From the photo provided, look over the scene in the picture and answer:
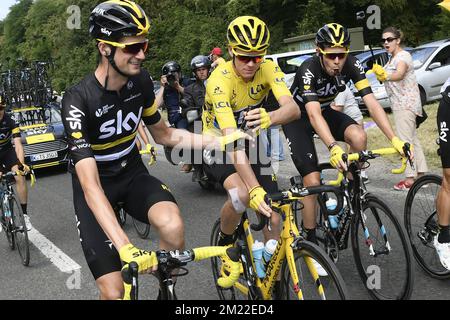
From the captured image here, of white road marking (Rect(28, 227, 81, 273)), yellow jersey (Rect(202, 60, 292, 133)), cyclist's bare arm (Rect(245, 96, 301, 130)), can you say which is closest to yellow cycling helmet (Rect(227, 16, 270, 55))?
yellow jersey (Rect(202, 60, 292, 133))

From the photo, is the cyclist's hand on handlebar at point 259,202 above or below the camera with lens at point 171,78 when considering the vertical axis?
below

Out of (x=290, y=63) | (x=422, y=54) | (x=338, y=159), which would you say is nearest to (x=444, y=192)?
(x=338, y=159)

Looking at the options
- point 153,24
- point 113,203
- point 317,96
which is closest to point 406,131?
point 317,96

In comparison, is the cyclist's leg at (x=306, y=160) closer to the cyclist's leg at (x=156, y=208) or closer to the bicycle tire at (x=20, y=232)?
the cyclist's leg at (x=156, y=208)

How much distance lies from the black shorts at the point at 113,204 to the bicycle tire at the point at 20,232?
2.90 m

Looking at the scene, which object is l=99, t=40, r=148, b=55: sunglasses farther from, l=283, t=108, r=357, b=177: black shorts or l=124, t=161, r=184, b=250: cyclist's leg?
l=283, t=108, r=357, b=177: black shorts

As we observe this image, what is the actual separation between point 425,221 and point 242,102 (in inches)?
74.9

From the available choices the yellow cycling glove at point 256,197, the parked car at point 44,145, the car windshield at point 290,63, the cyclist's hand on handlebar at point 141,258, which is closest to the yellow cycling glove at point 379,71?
the yellow cycling glove at point 256,197

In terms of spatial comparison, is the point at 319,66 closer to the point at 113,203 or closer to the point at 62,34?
the point at 113,203

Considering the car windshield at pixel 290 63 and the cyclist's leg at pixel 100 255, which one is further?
the car windshield at pixel 290 63

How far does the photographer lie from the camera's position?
8.41 m

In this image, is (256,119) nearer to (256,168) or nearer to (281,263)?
(281,263)

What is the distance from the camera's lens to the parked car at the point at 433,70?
1291 cm

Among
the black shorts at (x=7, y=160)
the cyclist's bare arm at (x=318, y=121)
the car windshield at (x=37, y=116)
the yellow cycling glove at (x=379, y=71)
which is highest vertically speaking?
the yellow cycling glove at (x=379, y=71)
